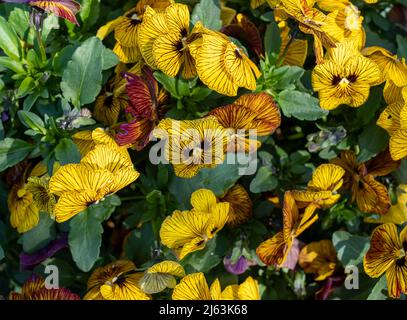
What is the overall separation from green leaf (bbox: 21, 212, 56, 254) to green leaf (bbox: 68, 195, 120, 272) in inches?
5.5

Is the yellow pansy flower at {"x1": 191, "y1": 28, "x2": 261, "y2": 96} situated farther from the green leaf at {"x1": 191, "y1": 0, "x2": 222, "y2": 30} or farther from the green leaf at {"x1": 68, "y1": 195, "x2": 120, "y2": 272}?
the green leaf at {"x1": 68, "y1": 195, "x2": 120, "y2": 272}

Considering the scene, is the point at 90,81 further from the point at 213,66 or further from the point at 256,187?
the point at 256,187

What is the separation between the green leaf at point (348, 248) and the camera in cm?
176

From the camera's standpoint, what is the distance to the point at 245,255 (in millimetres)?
1749

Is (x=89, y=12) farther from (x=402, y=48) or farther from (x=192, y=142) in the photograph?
(x=402, y=48)

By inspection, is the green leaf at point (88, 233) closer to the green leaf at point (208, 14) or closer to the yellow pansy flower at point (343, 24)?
the green leaf at point (208, 14)

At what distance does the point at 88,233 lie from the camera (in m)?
1.65

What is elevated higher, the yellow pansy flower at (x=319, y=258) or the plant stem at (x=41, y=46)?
the plant stem at (x=41, y=46)

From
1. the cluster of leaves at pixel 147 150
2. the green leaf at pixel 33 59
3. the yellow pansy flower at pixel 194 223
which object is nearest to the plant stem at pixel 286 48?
the cluster of leaves at pixel 147 150

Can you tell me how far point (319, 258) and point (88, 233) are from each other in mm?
662

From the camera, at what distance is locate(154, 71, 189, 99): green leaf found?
1.64 metres

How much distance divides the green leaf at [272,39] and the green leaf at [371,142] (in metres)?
0.32

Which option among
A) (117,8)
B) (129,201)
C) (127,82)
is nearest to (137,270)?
(129,201)

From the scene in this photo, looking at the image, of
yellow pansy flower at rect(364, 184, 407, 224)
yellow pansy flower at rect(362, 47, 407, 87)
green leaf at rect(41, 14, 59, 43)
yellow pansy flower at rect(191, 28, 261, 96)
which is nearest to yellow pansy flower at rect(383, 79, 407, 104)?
yellow pansy flower at rect(362, 47, 407, 87)
